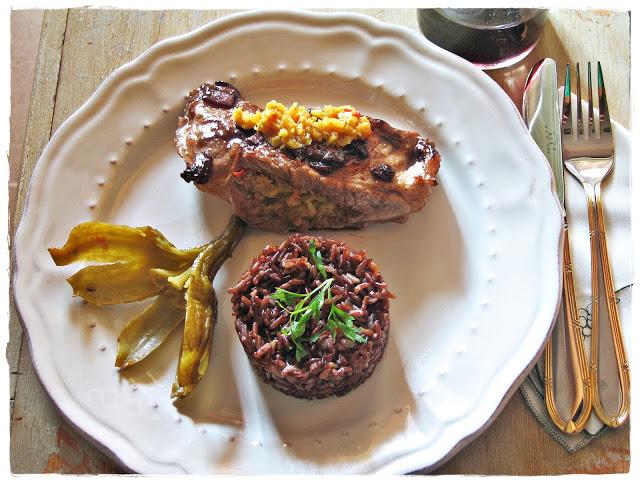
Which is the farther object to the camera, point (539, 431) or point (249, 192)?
point (249, 192)

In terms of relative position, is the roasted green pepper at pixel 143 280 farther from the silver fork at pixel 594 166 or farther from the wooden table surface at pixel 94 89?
the silver fork at pixel 594 166

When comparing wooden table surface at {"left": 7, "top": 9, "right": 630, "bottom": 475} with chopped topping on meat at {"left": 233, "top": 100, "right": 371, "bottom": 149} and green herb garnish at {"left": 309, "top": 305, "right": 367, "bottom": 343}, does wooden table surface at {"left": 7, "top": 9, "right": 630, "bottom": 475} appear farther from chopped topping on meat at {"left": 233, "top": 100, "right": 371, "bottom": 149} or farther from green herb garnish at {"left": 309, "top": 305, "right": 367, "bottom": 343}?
chopped topping on meat at {"left": 233, "top": 100, "right": 371, "bottom": 149}

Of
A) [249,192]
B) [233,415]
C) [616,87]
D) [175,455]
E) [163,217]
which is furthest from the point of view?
[616,87]

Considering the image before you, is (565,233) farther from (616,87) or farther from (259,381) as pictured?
(259,381)

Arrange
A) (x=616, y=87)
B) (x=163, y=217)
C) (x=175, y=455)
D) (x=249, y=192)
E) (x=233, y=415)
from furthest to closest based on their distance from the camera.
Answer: (x=616, y=87) → (x=163, y=217) → (x=249, y=192) → (x=233, y=415) → (x=175, y=455)

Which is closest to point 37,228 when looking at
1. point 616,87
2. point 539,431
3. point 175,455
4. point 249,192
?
point 249,192

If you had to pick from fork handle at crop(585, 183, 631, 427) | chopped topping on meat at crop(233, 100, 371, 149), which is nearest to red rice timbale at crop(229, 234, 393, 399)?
chopped topping on meat at crop(233, 100, 371, 149)

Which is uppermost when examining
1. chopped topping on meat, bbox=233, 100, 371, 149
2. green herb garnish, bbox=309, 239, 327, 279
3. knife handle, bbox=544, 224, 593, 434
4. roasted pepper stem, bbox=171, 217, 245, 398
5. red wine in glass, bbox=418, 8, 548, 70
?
red wine in glass, bbox=418, 8, 548, 70
